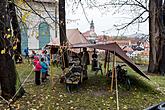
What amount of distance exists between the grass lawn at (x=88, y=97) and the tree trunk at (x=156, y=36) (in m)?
8.43

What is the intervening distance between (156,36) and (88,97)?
39.6 ft

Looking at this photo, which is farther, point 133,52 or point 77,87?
point 133,52

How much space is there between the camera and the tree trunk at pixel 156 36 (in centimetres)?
2106

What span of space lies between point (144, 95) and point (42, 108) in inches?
163

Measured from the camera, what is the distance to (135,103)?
9977 millimetres

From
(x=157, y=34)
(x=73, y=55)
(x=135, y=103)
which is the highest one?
(x=157, y=34)

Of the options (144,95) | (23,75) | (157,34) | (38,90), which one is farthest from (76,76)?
(157,34)

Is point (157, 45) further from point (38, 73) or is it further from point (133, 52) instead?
point (38, 73)

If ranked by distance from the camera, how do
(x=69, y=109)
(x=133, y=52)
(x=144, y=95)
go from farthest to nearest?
(x=133, y=52)
(x=144, y=95)
(x=69, y=109)

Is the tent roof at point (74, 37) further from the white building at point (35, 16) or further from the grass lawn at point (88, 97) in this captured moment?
the white building at point (35, 16)

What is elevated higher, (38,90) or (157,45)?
(157,45)

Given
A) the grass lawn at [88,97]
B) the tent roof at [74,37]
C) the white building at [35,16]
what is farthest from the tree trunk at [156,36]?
the white building at [35,16]

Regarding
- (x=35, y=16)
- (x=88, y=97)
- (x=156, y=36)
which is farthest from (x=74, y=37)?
(x=35, y=16)

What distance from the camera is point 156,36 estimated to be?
21172 mm
